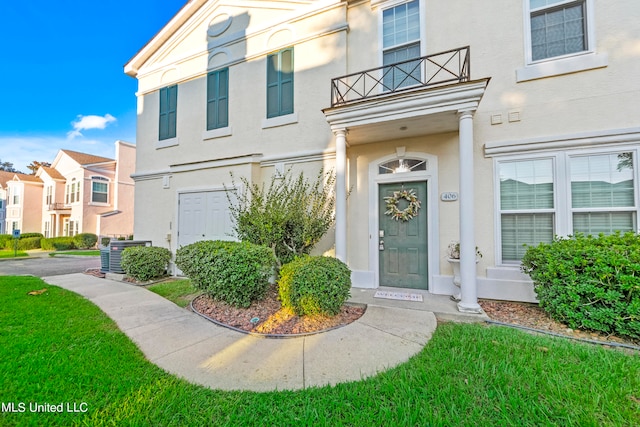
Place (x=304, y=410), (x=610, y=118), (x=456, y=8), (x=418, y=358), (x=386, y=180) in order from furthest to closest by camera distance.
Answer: (x=386, y=180) → (x=456, y=8) → (x=610, y=118) → (x=418, y=358) → (x=304, y=410)

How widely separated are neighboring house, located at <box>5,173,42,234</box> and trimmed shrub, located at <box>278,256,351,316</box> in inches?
1377

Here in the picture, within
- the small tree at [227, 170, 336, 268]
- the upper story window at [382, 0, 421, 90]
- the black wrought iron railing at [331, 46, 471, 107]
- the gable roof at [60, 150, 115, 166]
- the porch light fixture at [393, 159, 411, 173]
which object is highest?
the gable roof at [60, 150, 115, 166]

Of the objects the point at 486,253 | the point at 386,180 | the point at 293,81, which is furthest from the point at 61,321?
the point at 486,253

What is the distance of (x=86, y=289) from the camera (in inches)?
234

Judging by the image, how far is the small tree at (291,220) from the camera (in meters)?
5.31

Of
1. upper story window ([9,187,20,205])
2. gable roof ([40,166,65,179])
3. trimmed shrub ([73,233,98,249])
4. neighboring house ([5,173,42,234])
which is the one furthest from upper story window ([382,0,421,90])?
upper story window ([9,187,20,205])

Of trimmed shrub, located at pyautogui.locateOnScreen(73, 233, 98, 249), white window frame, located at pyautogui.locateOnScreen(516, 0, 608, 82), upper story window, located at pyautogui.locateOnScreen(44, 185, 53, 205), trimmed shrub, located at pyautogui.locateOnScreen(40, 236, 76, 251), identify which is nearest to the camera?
white window frame, located at pyautogui.locateOnScreen(516, 0, 608, 82)

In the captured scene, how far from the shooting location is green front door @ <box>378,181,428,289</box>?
18.3 ft

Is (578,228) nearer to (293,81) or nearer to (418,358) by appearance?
(418,358)

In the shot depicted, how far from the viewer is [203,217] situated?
7.44 metres

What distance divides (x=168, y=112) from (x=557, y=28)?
405 inches

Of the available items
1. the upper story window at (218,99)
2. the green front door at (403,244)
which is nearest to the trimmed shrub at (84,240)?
→ the upper story window at (218,99)

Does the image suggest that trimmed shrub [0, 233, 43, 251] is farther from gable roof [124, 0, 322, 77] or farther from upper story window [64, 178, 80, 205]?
gable roof [124, 0, 322, 77]

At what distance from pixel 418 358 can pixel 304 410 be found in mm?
1455
